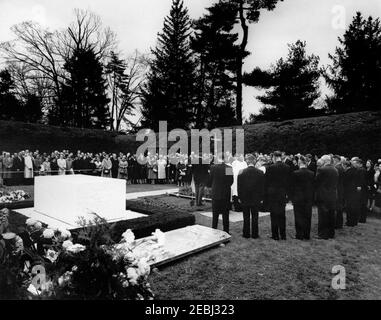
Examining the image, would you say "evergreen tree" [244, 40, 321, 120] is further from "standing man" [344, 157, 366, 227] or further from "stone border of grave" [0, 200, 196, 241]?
"stone border of grave" [0, 200, 196, 241]

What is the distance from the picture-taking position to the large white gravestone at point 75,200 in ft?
25.3

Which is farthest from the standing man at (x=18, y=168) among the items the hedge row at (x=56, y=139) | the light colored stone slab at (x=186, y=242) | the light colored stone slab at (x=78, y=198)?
the light colored stone slab at (x=186, y=242)

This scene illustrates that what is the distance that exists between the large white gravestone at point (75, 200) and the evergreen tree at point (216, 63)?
A: 21.4 m

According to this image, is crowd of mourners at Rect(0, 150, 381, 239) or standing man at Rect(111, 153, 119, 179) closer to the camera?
crowd of mourners at Rect(0, 150, 381, 239)

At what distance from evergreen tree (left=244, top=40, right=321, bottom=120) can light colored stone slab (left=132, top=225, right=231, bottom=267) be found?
1864 centimetres

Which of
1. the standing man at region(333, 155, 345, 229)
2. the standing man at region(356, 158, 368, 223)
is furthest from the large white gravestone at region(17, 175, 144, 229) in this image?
the standing man at region(356, 158, 368, 223)

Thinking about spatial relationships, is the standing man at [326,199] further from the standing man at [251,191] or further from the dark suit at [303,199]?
the standing man at [251,191]

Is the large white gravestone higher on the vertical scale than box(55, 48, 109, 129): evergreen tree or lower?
lower

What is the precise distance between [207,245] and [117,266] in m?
3.95

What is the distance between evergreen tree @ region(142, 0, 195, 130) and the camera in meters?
33.2

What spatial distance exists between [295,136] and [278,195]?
9.48 m

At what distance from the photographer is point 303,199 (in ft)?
25.6

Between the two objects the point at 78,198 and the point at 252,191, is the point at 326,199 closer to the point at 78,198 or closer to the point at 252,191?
the point at 252,191

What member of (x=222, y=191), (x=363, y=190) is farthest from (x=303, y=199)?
(x=363, y=190)
